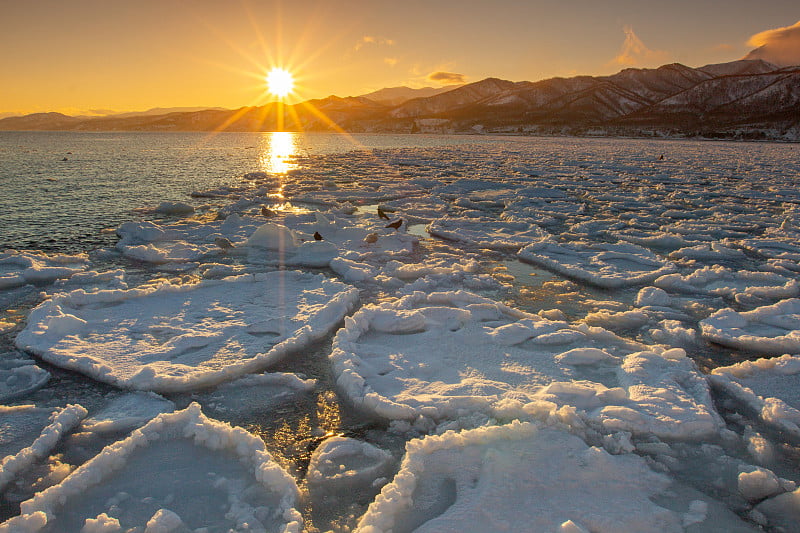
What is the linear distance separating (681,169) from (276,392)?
81.3ft

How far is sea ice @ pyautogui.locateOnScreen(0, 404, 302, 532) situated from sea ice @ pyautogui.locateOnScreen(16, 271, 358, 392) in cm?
83

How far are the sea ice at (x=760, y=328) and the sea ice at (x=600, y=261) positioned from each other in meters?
1.44

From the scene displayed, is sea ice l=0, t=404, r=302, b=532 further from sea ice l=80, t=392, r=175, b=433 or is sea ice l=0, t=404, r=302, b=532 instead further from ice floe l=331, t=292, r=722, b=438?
ice floe l=331, t=292, r=722, b=438

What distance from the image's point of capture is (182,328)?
4664mm

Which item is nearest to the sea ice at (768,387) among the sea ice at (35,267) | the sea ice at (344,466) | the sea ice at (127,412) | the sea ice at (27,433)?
the sea ice at (344,466)

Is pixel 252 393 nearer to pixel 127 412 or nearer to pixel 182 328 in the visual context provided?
pixel 127 412

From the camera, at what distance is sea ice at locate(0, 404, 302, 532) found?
2299 millimetres

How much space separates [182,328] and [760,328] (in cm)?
602

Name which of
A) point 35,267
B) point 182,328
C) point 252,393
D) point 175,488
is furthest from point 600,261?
point 35,267

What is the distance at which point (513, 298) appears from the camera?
5.72m

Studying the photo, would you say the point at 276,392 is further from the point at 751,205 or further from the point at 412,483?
the point at 751,205

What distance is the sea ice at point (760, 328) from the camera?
4.33 metres

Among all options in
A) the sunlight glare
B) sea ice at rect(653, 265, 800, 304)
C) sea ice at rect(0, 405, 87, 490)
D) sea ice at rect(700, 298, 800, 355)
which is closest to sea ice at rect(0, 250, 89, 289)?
sea ice at rect(0, 405, 87, 490)

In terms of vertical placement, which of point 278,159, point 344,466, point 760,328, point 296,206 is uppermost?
point 278,159
